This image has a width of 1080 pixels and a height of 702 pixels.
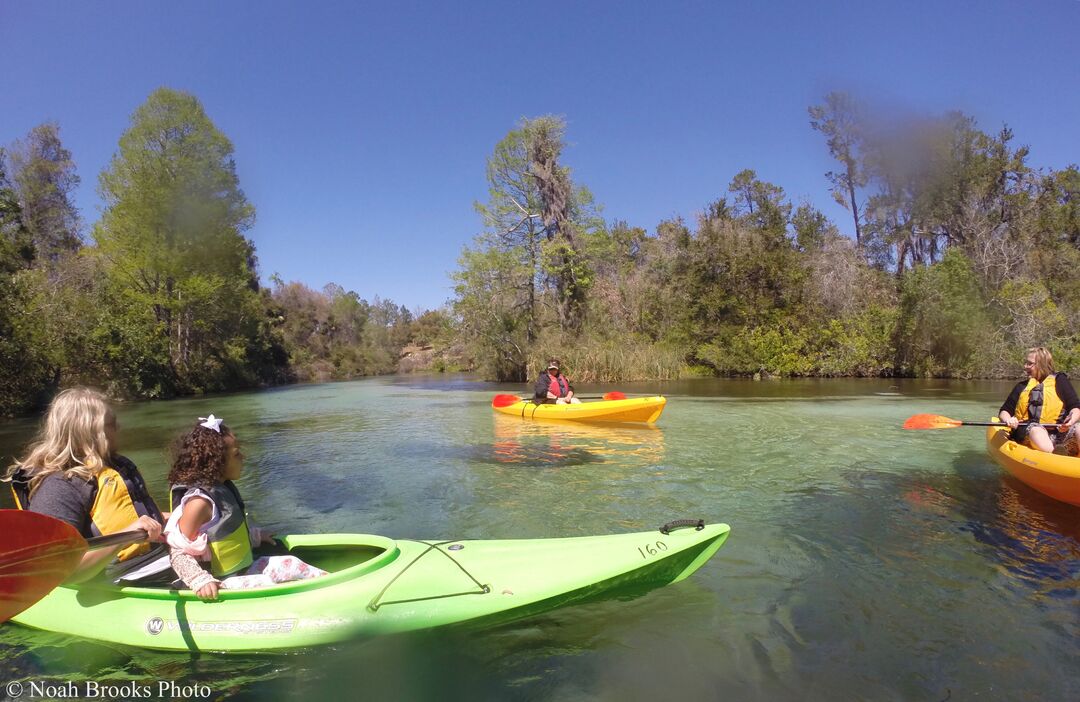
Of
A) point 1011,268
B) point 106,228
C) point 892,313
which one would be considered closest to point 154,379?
point 106,228

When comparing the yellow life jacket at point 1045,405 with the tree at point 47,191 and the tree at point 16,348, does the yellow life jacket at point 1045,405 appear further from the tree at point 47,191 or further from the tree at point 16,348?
the tree at point 47,191

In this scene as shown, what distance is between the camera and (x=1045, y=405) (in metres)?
5.64

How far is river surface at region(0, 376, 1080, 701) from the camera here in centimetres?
282

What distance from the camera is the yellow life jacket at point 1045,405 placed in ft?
18.2

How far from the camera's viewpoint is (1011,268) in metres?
22.4

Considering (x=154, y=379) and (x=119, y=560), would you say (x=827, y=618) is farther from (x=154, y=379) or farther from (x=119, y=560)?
(x=154, y=379)

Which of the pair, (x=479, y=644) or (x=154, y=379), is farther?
(x=154, y=379)

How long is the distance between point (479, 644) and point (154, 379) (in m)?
21.9

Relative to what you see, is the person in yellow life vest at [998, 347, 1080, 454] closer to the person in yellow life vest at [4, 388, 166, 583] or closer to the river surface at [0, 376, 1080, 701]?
the river surface at [0, 376, 1080, 701]

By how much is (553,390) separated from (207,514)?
8.86 m

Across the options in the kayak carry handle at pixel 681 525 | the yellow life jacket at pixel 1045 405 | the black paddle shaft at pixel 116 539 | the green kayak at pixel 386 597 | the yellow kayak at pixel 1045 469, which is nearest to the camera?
the black paddle shaft at pixel 116 539

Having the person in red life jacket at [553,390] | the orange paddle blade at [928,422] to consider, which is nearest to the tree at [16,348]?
the person in red life jacket at [553,390]

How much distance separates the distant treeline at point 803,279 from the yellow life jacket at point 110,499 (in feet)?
61.8

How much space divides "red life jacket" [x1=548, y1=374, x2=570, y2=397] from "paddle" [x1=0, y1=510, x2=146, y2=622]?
905 cm
